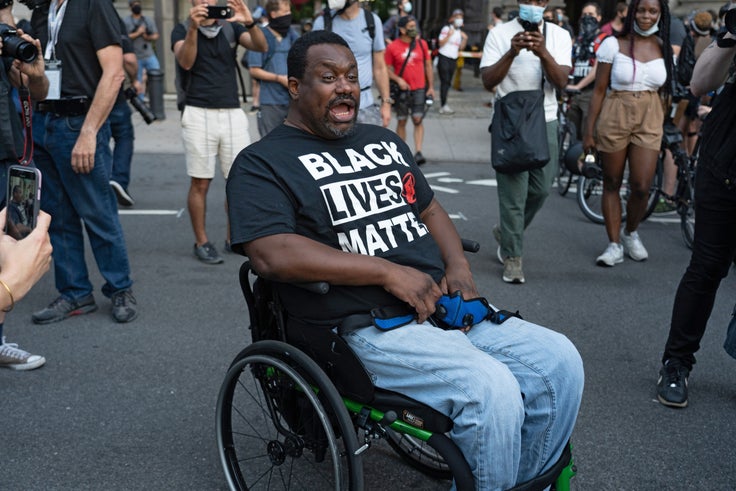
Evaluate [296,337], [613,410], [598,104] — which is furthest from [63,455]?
[598,104]

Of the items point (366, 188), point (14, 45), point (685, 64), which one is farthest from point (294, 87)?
point (685, 64)

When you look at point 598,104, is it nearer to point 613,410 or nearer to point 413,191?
point 613,410

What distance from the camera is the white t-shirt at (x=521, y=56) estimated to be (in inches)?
206

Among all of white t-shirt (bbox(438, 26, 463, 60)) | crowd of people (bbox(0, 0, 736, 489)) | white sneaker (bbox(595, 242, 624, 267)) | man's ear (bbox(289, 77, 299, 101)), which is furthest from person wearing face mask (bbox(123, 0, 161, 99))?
man's ear (bbox(289, 77, 299, 101))

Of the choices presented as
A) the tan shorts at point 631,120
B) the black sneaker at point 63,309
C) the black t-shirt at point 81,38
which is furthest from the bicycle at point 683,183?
the black sneaker at point 63,309

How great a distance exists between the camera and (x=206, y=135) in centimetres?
582

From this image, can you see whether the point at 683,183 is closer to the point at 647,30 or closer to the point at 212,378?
the point at 647,30

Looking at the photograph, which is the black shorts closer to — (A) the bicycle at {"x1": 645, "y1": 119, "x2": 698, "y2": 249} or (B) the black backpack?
(A) the bicycle at {"x1": 645, "y1": 119, "x2": 698, "y2": 249}

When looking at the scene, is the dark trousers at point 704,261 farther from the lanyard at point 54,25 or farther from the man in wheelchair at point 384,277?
the lanyard at point 54,25

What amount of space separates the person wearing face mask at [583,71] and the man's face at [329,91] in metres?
6.49

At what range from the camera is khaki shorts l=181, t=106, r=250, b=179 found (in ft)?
19.0

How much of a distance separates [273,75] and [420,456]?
13.3ft

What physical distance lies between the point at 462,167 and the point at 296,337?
7489 mm

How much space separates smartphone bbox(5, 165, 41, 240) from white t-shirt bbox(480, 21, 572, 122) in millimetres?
3561
